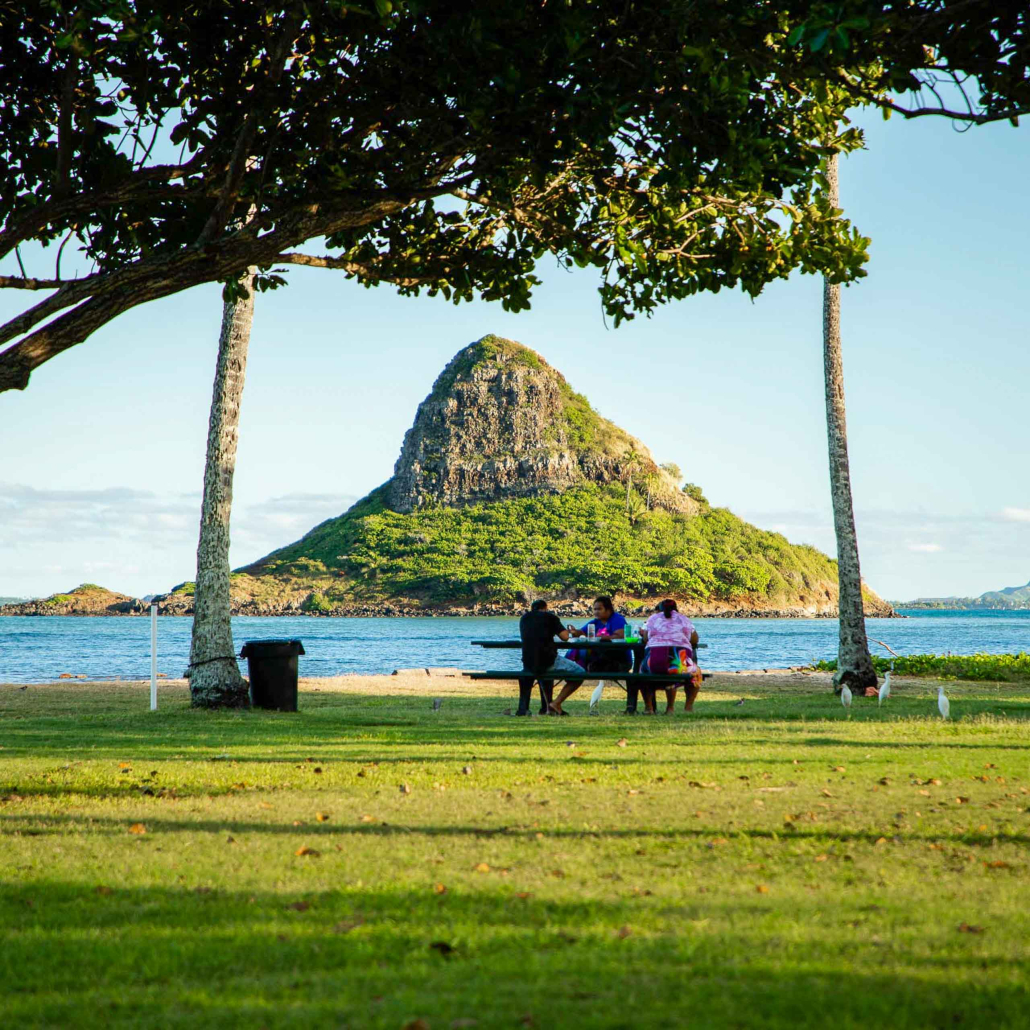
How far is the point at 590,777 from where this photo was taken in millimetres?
8086

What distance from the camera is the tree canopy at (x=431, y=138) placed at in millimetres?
6984

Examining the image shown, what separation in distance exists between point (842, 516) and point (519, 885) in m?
14.8

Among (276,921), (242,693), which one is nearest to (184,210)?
(276,921)

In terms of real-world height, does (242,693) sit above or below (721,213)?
below

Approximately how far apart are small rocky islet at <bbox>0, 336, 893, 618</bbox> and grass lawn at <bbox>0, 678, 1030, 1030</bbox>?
11455 cm

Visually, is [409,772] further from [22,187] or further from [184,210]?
[22,187]

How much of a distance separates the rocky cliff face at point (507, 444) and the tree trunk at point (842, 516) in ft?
433

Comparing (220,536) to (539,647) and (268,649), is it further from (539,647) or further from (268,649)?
(539,647)

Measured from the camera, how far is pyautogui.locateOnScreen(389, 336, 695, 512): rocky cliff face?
500 feet

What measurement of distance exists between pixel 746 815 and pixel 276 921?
3285 mm

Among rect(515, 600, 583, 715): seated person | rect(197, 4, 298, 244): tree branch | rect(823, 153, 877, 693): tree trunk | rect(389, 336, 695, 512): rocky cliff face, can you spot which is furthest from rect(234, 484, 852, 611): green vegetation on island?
rect(197, 4, 298, 244): tree branch

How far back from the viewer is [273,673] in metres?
14.9

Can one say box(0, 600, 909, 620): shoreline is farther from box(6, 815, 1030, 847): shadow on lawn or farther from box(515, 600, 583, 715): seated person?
box(6, 815, 1030, 847): shadow on lawn

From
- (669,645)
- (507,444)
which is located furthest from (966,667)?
(507,444)
